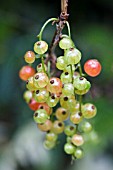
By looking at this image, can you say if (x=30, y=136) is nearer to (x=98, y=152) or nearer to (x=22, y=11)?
(x=98, y=152)

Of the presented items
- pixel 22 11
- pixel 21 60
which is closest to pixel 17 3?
pixel 22 11

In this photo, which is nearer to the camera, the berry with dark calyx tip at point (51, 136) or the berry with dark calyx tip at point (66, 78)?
the berry with dark calyx tip at point (66, 78)

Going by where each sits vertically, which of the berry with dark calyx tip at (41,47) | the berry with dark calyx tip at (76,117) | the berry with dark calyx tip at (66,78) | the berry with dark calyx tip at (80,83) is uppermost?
the berry with dark calyx tip at (41,47)

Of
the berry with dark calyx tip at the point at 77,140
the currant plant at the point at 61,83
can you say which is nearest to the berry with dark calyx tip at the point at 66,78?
the currant plant at the point at 61,83

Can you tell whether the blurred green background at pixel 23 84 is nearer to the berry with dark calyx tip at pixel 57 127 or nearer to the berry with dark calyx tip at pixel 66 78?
the berry with dark calyx tip at pixel 57 127

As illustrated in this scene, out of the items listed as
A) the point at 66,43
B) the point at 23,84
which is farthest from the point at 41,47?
the point at 23,84

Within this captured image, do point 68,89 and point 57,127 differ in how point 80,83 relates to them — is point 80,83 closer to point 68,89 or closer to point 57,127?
point 68,89

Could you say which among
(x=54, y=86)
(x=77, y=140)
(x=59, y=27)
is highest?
(x=59, y=27)
